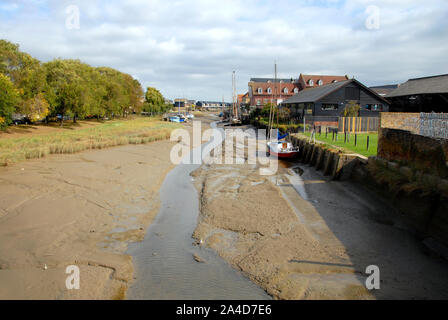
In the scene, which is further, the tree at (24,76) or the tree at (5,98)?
the tree at (24,76)

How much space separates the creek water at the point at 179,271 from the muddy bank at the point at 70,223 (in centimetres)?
42

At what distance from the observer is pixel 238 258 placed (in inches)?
379

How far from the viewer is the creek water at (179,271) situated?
25.9 feet

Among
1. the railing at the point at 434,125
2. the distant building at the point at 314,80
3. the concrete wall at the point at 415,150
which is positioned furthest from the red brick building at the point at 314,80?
the concrete wall at the point at 415,150

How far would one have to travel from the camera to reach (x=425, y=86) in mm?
40625

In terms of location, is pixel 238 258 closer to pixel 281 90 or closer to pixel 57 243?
pixel 57 243

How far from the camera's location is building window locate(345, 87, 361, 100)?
1871 inches

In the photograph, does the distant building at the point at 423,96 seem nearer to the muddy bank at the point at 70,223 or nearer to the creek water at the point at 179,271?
the muddy bank at the point at 70,223

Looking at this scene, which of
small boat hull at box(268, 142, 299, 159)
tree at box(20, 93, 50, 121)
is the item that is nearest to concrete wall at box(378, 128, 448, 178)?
small boat hull at box(268, 142, 299, 159)

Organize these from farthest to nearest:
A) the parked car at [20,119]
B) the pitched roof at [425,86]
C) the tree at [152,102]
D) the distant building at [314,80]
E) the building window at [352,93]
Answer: the tree at [152,102] < the distant building at [314,80] < the building window at [352,93] < the parked car at [20,119] < the pitched roof at [425,86]

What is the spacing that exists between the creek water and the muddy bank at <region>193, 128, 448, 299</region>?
0.39 metres

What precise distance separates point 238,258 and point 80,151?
20934 millimetres
